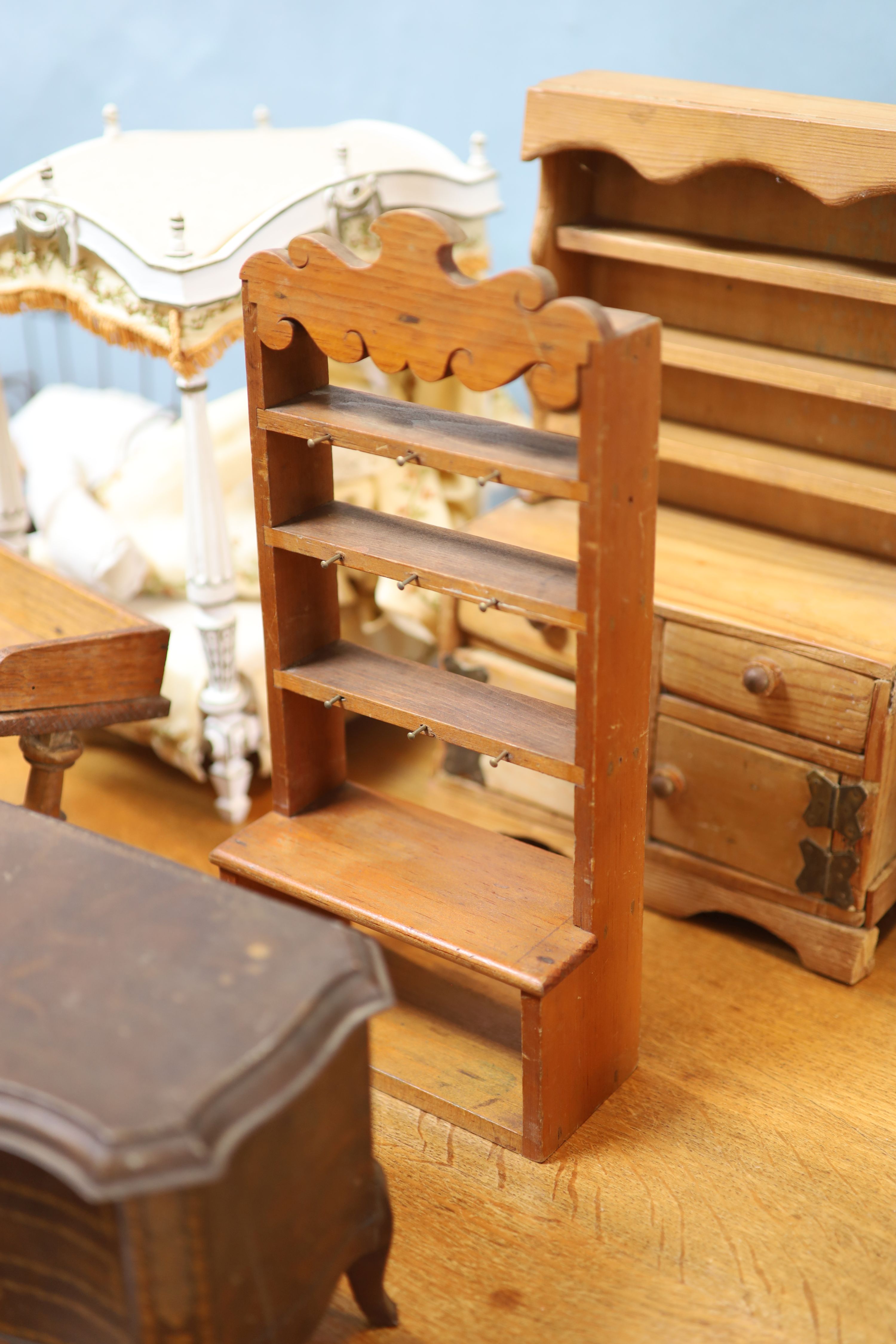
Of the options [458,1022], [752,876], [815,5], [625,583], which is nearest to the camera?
[625,583]

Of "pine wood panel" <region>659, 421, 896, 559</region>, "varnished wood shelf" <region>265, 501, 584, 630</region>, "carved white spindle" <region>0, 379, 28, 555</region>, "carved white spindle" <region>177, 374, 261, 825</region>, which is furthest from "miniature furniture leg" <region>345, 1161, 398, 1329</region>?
"carved white spindle" <region>0, 379, 28, 555</region>

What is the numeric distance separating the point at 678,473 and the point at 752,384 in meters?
0.24

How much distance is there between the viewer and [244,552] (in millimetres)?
3104

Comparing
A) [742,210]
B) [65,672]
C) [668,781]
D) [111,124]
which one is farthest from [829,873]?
[111,124]

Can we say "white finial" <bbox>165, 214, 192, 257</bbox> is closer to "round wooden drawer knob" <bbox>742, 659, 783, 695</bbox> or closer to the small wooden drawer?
the small wooden drawer

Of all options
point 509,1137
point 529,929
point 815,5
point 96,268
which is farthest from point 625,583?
point 815,5

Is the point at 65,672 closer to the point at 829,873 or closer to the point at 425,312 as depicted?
the point at 425,312

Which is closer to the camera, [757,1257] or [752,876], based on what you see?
[757,1257]

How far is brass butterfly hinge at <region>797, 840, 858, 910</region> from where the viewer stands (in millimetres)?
2459

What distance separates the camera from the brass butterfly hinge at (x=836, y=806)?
2.41m

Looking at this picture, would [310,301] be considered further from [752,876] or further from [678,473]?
[752,876]

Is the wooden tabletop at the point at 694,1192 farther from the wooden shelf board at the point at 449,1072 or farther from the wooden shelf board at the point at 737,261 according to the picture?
the wooden shelf board at the point at 737,261

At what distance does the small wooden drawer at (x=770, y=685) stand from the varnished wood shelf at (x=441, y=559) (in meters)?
0.56

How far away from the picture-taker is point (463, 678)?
220cm
